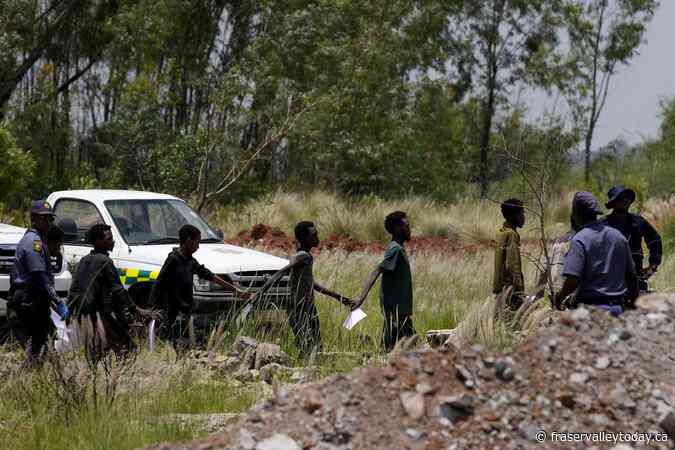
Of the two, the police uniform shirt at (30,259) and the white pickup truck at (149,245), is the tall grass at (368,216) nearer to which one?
the white pickup truck at (149,245)

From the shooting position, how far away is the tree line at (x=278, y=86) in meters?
27.9

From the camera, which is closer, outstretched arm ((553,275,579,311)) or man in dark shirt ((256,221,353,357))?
outstretched arm ((553,275,579,311))

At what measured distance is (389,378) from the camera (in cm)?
571

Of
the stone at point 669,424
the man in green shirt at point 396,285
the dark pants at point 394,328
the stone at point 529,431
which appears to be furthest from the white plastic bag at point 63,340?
the stone at point 669,424

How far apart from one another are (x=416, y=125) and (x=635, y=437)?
25.1 meters

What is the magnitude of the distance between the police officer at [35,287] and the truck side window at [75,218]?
2554mm

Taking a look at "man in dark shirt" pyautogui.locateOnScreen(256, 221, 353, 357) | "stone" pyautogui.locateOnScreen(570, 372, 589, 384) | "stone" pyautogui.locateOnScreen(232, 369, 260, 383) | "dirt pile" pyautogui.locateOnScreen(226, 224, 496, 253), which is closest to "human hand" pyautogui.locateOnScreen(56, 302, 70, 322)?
"stone" pyautogui.locateOnScreen(232, 369, 260, 383)

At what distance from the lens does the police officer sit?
8250 mm

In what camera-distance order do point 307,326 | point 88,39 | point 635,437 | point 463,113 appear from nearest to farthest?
1. point 635,437
2. point 307,326
3. point 88,39
4. point 463,113

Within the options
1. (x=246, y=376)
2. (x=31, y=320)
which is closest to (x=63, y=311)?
(x=31, y=320)

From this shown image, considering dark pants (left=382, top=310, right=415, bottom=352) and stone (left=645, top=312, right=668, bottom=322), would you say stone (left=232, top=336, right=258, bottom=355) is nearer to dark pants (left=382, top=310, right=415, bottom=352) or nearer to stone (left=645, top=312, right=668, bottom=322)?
dark pants (left=382, top=310, right=415, bottom=352)

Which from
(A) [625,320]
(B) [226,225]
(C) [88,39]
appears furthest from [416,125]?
(A) [625,320]

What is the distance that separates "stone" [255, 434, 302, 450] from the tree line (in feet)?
54.7

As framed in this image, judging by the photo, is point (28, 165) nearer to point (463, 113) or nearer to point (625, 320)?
point (625, 320)
